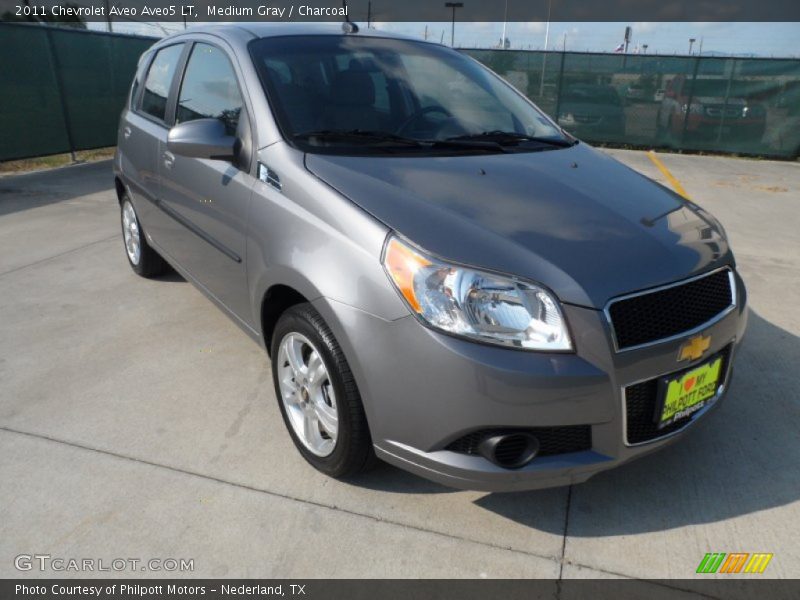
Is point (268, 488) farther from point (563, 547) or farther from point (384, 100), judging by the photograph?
point (384, 100)

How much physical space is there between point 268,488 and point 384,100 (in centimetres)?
184

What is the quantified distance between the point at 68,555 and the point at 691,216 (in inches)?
105

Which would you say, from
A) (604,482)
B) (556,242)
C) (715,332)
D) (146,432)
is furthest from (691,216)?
(146,432)

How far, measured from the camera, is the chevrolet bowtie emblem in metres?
2.11

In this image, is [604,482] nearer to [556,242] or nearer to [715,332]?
[715,332]

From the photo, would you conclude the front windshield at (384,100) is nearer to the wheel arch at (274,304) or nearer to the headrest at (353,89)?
the headrest at (353,89)

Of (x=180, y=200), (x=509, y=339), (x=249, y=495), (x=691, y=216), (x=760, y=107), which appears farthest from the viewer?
(x=760, y=107)

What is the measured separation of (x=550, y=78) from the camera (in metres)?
14.1

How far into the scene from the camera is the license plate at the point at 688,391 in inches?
83.4

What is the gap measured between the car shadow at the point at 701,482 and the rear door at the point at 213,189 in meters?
1.55

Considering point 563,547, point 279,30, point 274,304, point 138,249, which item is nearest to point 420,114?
point 279,30

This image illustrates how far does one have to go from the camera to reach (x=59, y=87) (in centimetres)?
980

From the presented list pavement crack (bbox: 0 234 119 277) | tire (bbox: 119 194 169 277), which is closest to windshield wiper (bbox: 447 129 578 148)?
tire (bbox: 119 194 169 277)

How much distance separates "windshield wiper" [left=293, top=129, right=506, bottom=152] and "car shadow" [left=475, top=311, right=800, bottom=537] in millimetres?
1498
